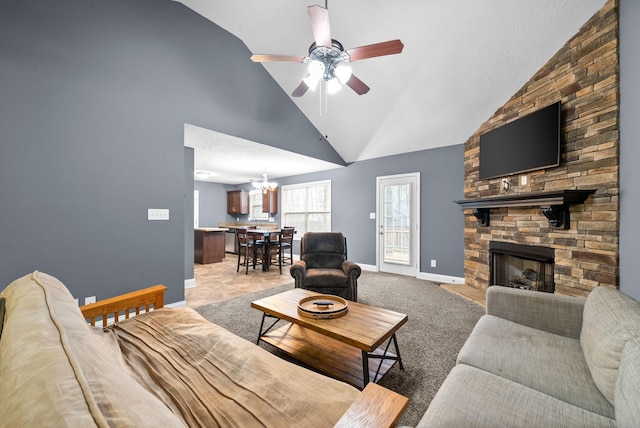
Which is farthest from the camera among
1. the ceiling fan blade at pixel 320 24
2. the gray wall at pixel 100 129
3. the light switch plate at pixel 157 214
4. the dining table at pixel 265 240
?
the dining table at pixel 265 240

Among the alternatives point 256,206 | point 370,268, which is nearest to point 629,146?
point 370,268

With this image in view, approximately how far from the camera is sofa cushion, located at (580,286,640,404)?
101 cm

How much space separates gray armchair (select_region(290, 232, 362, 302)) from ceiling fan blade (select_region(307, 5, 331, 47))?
90.5 inches

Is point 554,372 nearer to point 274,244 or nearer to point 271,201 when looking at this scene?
point 274,244

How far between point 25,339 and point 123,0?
3.66 meters

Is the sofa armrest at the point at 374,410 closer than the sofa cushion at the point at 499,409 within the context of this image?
Yes

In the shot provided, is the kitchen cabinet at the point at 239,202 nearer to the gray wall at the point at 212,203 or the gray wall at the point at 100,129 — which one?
the gray wall at the point at 212,203

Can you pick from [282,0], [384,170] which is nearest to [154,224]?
[282,0]

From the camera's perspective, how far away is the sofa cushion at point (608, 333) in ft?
3.32

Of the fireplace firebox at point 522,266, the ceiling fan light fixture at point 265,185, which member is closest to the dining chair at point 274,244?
the ceiling fan light fixture at point 265,185

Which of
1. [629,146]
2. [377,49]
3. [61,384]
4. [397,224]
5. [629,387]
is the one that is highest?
[377,49]

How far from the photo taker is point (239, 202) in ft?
27.3

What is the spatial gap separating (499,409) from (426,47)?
11.9 feet

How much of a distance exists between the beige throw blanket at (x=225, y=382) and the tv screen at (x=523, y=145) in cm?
326
